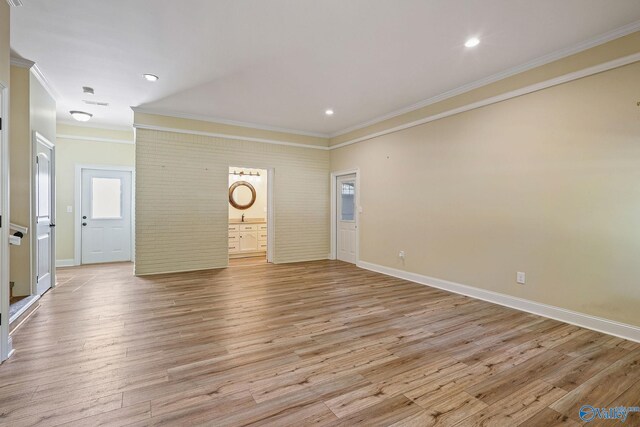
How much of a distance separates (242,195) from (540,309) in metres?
7.20

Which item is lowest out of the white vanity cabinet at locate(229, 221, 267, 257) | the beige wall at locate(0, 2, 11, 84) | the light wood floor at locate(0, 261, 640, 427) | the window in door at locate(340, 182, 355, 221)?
the light wood floor at locate(0, 261, 640, 427)

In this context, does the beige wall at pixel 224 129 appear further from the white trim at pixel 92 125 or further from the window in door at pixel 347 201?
the white trim at pixel 92 125

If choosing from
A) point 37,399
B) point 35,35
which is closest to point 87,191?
point 35,35

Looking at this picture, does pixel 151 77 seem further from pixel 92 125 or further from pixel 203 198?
pixel 92 125

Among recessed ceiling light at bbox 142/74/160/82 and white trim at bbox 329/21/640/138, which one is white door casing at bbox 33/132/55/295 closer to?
recessed ceiling light at bbox 142/74/160/82

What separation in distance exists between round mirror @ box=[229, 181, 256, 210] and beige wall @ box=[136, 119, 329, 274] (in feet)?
6.88

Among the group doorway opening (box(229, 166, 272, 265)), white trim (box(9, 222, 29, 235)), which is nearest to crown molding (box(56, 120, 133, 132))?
doorway opening (box(229, 166, 272, 265))

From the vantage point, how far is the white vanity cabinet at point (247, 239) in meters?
7.96

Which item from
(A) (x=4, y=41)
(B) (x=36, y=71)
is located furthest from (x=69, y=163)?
(A) (x=4, y=41)

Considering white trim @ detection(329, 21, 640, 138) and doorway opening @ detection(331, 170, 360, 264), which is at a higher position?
white trim @ detection(329, 21, 640, 138)

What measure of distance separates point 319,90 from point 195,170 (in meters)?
3.02

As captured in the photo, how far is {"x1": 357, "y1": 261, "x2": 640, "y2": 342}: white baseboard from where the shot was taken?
3.04 metres

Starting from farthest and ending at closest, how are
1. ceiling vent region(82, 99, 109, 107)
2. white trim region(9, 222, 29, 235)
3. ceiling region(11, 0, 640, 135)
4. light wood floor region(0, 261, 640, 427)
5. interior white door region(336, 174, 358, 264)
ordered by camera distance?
interior white door region(336, 174, 358, 264) < ceiling vent region(82, 99, 109, 107) < white trim region(9, 222, 29, 235) < ceiling region(11, 0, 640, 135) < light wood floor region(0, 261, 640, 427)

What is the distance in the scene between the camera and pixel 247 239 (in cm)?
817
